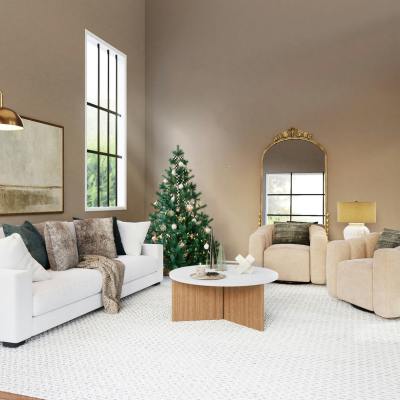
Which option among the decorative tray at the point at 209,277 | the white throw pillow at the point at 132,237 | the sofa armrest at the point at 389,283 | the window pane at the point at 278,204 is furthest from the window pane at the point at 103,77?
the sofa armrest at the point at 389,283

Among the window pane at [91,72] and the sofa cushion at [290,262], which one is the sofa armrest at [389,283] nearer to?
the sofa cushion at [290,262]

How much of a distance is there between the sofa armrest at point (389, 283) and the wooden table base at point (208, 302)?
1.25m

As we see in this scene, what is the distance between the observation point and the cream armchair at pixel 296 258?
6352 millimetres

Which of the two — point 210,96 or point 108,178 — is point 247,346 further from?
point 210,96

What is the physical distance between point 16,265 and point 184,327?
157 cm

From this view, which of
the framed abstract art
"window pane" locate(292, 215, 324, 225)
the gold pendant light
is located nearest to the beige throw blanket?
the framed abstract art

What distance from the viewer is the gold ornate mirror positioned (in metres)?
7.72

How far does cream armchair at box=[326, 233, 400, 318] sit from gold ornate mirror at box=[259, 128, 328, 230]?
214cm

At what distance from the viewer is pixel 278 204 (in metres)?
7.91

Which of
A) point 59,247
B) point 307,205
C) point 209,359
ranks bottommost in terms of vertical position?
point 209,359

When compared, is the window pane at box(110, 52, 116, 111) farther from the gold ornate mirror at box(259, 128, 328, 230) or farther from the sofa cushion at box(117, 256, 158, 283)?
the sofa cushion at box(117, 256, 158, 283)

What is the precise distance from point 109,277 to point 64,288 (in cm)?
74

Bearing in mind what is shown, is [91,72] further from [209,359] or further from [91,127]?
[209,359]

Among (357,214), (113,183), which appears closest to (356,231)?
(357,214)
